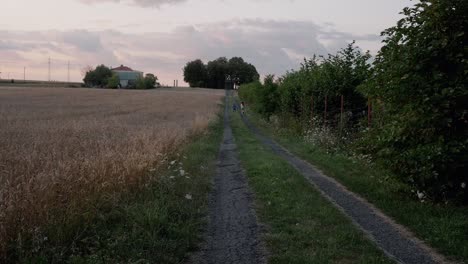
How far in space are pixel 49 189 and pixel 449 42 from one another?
→ 7262 mm

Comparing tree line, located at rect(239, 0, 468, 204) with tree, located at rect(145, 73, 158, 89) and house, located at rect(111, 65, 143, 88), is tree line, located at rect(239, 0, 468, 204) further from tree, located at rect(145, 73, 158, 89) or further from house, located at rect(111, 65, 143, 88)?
house, located at rect(111, 65, 143, 88)

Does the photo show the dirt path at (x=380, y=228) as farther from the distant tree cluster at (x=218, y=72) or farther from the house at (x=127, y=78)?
the house at (x=127, y=78)

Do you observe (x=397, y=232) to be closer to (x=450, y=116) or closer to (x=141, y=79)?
(x=450, y=116)

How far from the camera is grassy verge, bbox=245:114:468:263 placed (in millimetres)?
6809

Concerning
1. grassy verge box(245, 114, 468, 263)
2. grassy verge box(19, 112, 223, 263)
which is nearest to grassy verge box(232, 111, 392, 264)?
grassy verge box(245, 114, 468, 263)

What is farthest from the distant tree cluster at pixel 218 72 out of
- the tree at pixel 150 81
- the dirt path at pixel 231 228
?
the dirt path at pixel 231 228

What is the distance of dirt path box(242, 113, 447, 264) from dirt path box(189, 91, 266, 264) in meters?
1.68

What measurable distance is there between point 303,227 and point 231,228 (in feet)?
3.70

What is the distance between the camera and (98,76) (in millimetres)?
155250

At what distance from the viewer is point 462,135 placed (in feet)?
28.6

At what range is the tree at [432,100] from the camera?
858 cm

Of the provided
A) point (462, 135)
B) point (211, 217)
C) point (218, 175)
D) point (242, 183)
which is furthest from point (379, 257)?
point (218, 175)

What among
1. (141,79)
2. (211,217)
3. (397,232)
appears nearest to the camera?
(397,232)

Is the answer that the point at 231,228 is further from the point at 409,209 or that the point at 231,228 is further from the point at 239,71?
the point at 239,71
